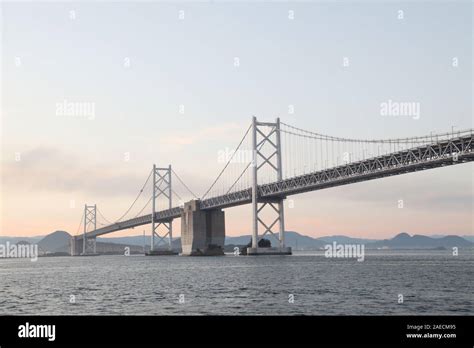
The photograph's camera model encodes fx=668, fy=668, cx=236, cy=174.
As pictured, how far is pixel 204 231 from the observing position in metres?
120

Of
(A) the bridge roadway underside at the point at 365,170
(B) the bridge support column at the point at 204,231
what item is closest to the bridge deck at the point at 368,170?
(A) the bridge roadway underside at the point at 365,170

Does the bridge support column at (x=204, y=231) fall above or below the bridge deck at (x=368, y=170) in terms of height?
below

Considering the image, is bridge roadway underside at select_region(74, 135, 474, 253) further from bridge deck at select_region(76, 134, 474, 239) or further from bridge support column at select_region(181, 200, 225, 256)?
bridge support column at select_region(181, 200, 225, 256)

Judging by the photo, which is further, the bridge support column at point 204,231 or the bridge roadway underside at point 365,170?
the bridge support column at point 204,231

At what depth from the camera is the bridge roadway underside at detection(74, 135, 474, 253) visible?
67562mm

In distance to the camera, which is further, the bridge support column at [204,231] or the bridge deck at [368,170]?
the bridge support column at [204,231]

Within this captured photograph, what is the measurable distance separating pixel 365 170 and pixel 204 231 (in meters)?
45.2

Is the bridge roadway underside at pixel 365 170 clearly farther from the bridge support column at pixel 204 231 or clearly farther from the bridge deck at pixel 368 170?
the bridge support column at pixel 204 231

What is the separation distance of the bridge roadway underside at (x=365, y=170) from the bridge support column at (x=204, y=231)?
1.53 meters

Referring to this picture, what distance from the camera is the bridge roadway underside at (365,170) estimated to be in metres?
67.6

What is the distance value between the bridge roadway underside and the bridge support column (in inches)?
60.3

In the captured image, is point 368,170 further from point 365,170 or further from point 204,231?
point 204,231
